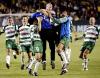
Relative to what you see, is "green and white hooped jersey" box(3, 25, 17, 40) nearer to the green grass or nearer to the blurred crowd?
the green grass

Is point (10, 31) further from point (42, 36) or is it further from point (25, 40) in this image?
point (42, 36)

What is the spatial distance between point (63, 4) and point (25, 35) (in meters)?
27.9

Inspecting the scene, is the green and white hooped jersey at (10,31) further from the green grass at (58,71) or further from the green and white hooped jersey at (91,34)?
the green and white hooped jersey at (91,34)

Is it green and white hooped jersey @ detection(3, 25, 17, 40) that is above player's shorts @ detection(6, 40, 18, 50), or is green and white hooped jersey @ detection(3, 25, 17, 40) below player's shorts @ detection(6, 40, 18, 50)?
above

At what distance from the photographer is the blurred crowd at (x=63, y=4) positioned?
4691 centimetres

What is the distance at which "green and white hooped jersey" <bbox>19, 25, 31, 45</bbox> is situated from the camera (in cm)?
2086

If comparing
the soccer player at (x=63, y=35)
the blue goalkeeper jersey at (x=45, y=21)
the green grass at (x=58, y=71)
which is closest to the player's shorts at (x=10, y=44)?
the green grass at (x=58, y=71)

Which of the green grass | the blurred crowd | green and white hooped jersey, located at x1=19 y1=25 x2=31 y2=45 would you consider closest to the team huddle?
green and white hooped jersey, located at x1=19 y1=25 x2=31 y2=45

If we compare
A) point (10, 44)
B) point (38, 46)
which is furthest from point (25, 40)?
point (38, 46)

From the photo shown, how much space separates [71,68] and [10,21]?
9.72 feet

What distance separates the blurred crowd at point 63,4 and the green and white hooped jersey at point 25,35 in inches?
1000

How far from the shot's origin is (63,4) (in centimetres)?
4869

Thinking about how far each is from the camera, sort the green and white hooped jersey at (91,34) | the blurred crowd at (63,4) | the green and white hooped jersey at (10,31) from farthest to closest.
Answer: the blurred crowd at (63,4) < the green and white hooped jersey at (10,31) < the green and white hooped jersey at (91,34)

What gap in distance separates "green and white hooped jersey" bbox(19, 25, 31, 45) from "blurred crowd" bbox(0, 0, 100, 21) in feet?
83.3
